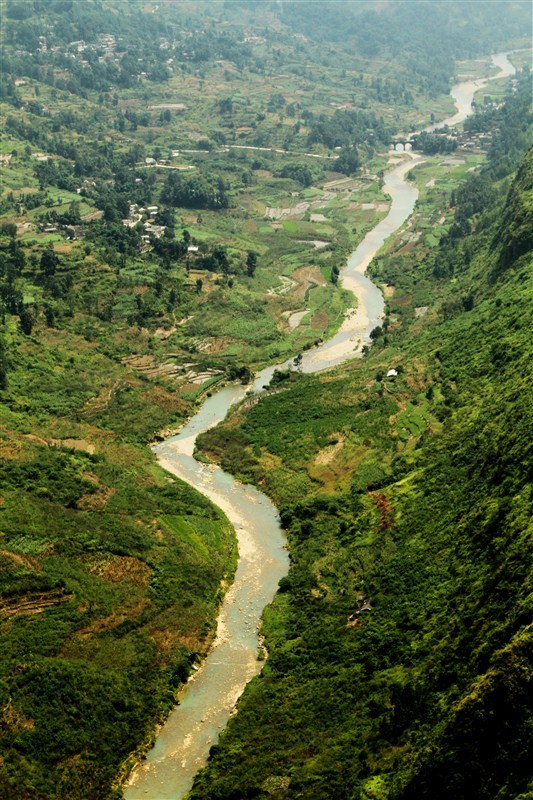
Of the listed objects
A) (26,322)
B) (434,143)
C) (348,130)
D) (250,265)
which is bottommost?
(26,322)

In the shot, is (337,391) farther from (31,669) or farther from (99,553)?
Result: (31,669)

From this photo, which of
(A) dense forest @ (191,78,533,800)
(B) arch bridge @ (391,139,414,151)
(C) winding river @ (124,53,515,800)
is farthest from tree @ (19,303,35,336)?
(B) arch bridge @ (391,139,414,151)

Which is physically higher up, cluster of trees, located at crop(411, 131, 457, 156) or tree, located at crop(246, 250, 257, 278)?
cluster of trees, located at crop(411, 131, 457, 156)

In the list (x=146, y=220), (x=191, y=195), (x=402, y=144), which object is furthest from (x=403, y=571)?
(x=402, y=144)

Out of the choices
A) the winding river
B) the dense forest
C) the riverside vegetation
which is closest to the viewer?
the dense forest

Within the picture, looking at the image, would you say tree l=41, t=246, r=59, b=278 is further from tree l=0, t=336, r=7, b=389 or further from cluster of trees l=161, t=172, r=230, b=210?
cluster of trees l=161, t=172, r=230, b=210

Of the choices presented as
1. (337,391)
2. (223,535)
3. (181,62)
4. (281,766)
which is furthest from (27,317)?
(181,62)

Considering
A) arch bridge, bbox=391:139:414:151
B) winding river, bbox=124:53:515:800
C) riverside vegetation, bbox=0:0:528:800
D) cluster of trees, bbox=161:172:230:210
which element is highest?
arch bridge, bbox=391:139:414:151

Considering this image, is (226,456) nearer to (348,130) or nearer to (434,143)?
(434,143)
